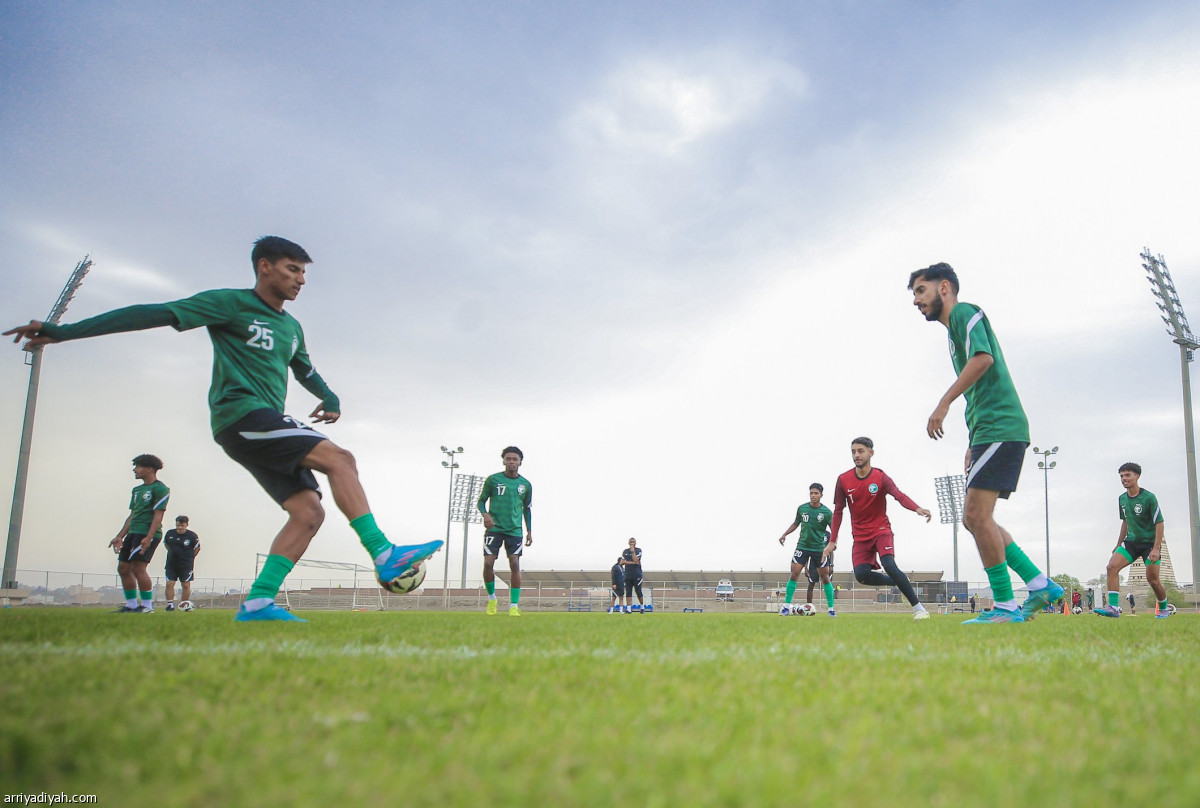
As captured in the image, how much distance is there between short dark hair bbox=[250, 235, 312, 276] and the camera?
18.9ft

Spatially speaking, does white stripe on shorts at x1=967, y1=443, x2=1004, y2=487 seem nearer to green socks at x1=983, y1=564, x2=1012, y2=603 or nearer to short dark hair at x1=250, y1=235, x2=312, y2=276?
green socks at x1=983, y1=564, x2=1012, y2=603

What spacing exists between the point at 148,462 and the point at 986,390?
10981 millimetres

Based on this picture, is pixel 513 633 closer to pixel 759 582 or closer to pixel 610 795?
pixel 610 795

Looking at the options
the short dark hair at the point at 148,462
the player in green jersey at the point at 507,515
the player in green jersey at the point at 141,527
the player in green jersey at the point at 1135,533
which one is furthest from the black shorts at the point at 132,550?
the player in green jersey at the point at 1135,533

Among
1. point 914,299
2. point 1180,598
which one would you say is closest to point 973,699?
point 914,299

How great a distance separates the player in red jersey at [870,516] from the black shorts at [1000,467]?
3.93 metres

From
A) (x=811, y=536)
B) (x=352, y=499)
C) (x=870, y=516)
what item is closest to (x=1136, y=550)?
(x=870, y=516)

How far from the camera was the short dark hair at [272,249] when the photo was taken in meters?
5.76

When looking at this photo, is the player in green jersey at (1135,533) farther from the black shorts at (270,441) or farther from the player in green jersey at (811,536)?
the black shorts at (270,441)

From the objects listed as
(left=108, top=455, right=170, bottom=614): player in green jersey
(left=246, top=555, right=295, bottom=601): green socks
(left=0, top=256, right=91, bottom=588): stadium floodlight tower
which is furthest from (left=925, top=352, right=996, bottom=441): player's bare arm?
(left=0, top=256, right=91, bottom=588): stadium floodlight tower

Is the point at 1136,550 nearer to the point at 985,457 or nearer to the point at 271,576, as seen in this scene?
the point at 985,457

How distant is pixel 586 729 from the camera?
170cm

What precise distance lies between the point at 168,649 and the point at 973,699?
304cm

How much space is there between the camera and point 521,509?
12.8 metres
